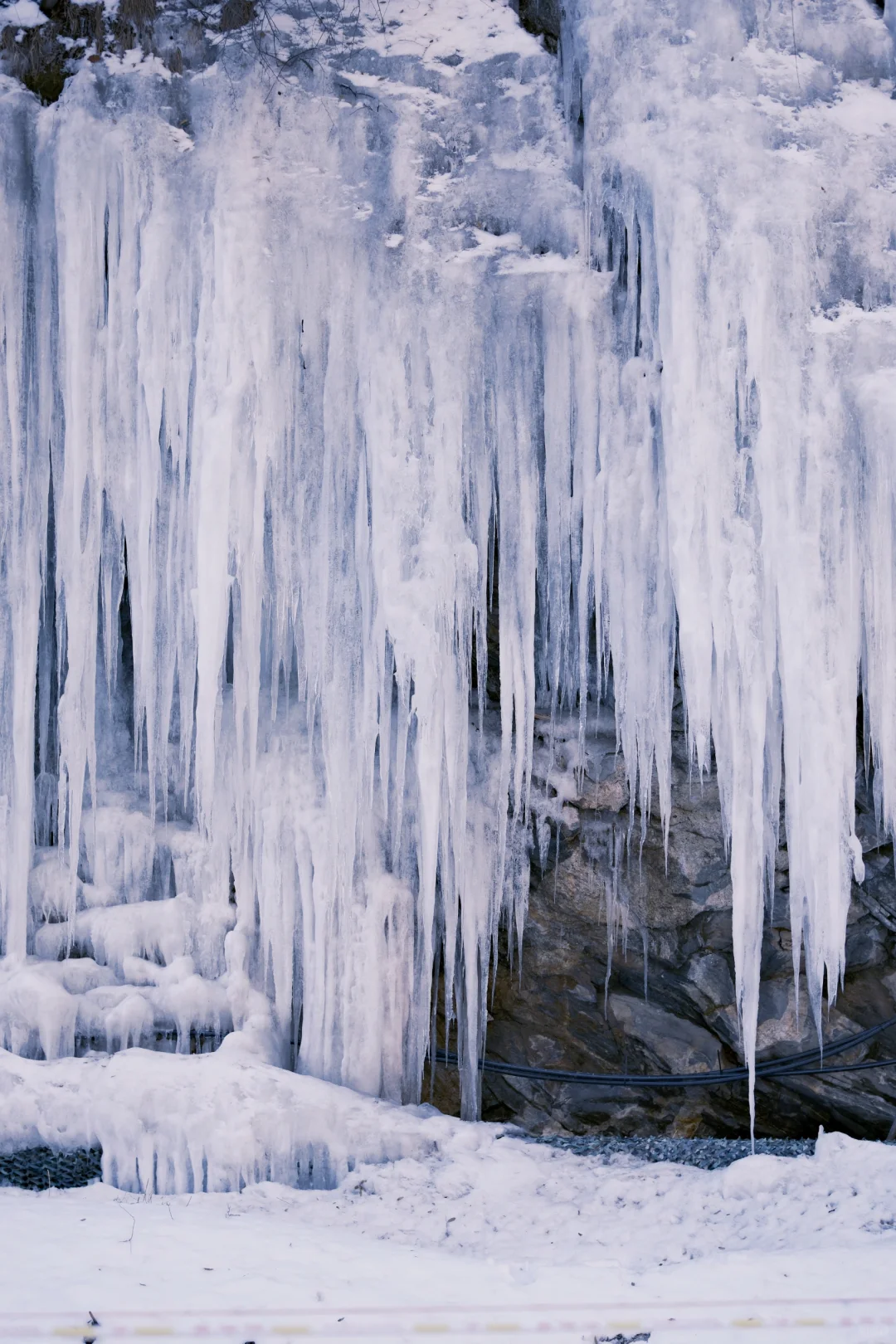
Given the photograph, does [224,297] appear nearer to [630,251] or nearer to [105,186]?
[105,186]

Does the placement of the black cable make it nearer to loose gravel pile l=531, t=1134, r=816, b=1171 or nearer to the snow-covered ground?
loose gravel pile l=531, t=1134, r=816, b=1171

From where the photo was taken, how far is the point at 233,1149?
594cm

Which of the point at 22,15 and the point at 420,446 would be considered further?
the point at 420,446

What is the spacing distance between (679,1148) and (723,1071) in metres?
1.58

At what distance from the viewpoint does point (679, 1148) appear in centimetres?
670

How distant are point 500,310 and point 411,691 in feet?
7.57

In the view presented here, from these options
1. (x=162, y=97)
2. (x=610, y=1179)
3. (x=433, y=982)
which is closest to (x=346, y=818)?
(x=433, y=982)

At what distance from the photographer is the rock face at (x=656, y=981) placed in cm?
796

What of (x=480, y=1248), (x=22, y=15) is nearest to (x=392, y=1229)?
(x=480, y=1248)

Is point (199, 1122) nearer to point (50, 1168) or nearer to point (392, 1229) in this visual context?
point (50, 1168)

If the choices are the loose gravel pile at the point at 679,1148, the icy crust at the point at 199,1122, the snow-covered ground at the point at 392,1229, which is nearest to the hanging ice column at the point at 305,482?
the icy crust at the point at 199,1122

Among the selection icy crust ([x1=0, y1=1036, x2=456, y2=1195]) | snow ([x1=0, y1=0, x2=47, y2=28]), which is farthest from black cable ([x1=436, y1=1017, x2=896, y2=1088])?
snow ([x1=0, y1=0, x2=47, y2=28])

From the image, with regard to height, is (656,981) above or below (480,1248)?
above

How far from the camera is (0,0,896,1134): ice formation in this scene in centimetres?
595
